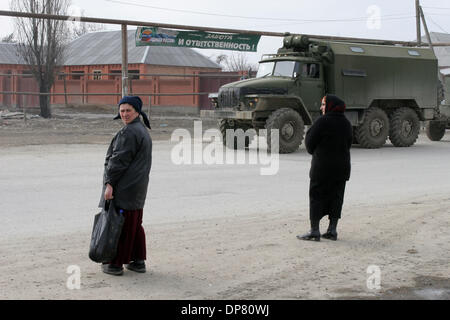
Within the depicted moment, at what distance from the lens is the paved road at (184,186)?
913cm

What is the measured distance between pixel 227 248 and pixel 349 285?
1669 mm

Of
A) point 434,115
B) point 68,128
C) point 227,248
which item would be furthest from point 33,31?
point 227,248

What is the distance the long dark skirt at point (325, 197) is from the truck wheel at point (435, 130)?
55.6 feet

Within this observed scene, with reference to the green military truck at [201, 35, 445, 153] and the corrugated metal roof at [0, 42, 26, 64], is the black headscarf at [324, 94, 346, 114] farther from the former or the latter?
the corrugated metal roof at [0, 42, 26, 64]

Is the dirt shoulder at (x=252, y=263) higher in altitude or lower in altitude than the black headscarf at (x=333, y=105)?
lower

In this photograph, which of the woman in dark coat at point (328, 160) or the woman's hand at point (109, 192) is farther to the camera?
the woman in dark coat at point (328, 160)

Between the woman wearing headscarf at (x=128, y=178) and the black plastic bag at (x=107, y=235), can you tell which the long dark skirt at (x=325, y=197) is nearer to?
the woman wearing headscarf at (x=128, y=178)

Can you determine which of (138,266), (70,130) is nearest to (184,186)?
(138,266)

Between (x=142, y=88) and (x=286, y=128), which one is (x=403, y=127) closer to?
(x=286, y=128)

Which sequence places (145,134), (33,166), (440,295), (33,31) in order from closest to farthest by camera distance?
(440,295)
(145,134)
(33,166)
(33,31)

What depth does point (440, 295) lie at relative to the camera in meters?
5.86

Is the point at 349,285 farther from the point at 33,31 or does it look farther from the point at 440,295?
the point at 33,31

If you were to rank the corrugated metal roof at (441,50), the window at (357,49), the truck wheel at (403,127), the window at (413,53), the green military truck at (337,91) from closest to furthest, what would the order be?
the green military truck at (337,91) → the window at (357,49) → the truck wheel at (403,127) → the window at (413,53) → the corrugated metal roof at (441,50)

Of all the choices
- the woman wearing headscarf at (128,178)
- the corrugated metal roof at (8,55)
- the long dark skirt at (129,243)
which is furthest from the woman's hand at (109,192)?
the corrugated metal roof at (8,55)
